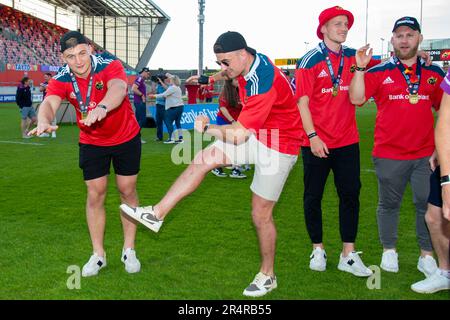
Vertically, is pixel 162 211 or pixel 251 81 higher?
pixel 251 81

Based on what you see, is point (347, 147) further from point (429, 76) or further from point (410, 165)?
point (429, 76)

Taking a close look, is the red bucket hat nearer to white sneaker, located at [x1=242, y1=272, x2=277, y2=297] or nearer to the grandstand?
white sneaker, located at [x1=242, y1=272, x2=277, y2=297]

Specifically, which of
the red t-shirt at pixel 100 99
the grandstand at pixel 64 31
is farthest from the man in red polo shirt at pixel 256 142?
the grandstand at pixel 64 31

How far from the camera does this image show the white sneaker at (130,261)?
4.97m

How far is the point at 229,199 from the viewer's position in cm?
831

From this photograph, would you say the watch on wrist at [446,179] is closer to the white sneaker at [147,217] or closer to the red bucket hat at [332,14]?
the white sneaker at [147,217]

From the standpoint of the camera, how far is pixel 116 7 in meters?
62.8

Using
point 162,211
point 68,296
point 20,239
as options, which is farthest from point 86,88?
point 20,239

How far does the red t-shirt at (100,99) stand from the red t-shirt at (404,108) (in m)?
2.20

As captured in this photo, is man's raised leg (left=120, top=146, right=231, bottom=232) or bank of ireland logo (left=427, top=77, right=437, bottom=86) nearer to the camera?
man's raised leg (left=120, top=146, right=231, bottom=232)

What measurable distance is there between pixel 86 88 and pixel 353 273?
2.90 metres

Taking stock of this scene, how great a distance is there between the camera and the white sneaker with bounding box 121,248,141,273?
497cm

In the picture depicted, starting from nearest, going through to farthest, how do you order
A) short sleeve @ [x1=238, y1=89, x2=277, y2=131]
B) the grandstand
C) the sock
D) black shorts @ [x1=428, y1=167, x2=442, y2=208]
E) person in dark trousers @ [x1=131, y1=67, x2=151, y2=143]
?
short sleeve @ [x1=238, y1=89, x2=277, y2=131] < black shorts @ [x1=428, y1=167, x2=442, y2=208] < the sock < person in dark trousers @ [x1=131, y1=67, x2=151, y2=143] < the grandstand

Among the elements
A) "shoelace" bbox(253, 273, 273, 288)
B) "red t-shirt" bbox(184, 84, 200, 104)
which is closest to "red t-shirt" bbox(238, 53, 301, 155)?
"shoelace" bbox(253, 273, 273, 288)
